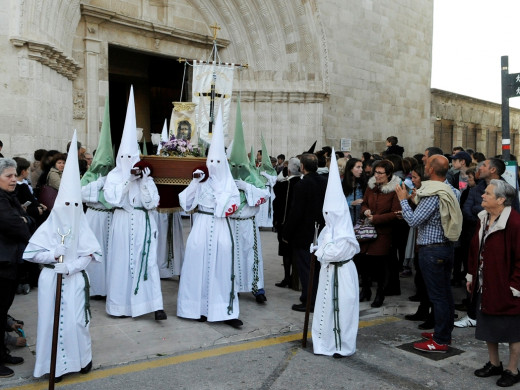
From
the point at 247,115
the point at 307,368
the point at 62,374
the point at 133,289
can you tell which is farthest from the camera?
the point at 247,115

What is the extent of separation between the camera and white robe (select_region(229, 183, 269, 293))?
20.4ft

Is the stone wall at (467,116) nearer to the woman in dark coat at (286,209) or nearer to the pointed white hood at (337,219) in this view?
the woman in dark coat at (286,209)

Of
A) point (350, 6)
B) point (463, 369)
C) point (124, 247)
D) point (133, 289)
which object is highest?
point (350, 6)

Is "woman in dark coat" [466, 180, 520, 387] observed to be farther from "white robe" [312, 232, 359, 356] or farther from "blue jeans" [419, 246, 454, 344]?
"white robe" [312, 232, 359, 356]

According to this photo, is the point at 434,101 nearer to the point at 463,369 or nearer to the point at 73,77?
the point at 73,77

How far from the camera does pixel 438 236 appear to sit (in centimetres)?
489

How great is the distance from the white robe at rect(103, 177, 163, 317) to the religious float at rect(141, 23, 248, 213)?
0.58 meters

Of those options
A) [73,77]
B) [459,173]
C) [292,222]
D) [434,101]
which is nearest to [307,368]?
[292,222]

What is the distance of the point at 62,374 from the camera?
4.02 m

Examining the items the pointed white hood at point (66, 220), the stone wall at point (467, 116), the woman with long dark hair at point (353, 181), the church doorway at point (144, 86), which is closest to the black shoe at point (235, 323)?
the pointed white hood at point (66, 220)

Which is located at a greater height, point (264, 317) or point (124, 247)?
point (124, 247)

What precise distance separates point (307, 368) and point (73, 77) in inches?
329

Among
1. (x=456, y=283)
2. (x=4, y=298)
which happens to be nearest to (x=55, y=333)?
(x=4, y=298)

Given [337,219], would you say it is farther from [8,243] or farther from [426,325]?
Answer: [8,243]
